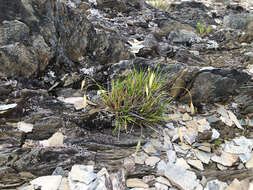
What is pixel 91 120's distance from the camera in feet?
8.47

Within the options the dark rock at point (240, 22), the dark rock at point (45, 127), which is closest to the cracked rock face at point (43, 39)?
the dark rock at point (45, 127)

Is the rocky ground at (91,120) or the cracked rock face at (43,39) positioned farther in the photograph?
the cracked rock face at (43,39)

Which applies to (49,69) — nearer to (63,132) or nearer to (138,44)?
(63,132)

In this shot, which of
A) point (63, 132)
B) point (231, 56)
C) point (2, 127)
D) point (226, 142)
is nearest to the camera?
point (2, 127)

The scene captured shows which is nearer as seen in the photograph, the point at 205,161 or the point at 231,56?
the point at 205,161

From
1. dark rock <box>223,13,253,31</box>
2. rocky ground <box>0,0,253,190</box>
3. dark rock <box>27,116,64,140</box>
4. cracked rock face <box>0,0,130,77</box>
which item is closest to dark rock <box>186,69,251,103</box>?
rocky ground <box>0,0,253,190</box>

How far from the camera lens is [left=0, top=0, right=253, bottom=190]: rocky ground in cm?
217

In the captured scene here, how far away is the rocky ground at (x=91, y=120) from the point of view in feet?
7.13

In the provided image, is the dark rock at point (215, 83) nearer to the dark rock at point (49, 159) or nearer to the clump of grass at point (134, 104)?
the clump of grass at point (134, 104)

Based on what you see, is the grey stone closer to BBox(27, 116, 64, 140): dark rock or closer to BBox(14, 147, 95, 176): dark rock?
BBox(14, 147, 95, 176): dark rock

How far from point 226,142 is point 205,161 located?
0.55m

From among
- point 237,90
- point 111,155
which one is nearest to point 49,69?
point 111,155

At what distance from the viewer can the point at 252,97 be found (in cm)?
328

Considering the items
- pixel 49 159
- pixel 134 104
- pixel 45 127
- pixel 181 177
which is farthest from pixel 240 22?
pixel 49 159
